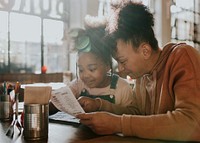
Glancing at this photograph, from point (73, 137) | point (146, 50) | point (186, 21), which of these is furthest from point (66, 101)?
point (186, 21)

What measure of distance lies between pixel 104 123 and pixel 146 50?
0.38 m

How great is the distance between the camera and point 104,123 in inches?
40.6

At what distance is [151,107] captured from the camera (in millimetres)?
1285

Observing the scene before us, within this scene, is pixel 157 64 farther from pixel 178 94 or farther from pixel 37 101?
pixel 37 101

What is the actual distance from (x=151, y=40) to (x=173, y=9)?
6.37 metres

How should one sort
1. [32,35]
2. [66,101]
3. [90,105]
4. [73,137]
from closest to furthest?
[73,137]
[66,101]
[90,105]
[32,35]

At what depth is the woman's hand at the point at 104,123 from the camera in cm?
102

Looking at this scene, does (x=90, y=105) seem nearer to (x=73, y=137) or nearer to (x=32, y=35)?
(x=73, y=137)

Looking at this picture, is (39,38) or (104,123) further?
(39,38)

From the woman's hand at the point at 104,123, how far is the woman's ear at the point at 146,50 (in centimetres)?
33

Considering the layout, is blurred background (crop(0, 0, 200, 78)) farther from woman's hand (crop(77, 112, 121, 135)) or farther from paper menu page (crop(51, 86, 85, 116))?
woman's hand (crop(77, 112, 121, 135))

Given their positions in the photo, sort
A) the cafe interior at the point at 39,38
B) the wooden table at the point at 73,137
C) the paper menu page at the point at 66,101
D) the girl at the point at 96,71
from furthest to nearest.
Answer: the cafe interior at the point at 39,38 → the girl at the point at 96,71 → the paper menu page at the point at 66,101 → the wooden table at the point at 73,137

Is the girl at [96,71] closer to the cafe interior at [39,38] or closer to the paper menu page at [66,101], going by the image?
the paper menu page at [66,101]

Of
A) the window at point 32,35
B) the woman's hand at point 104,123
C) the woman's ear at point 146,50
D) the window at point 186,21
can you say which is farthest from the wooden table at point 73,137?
the window at point 186,21
